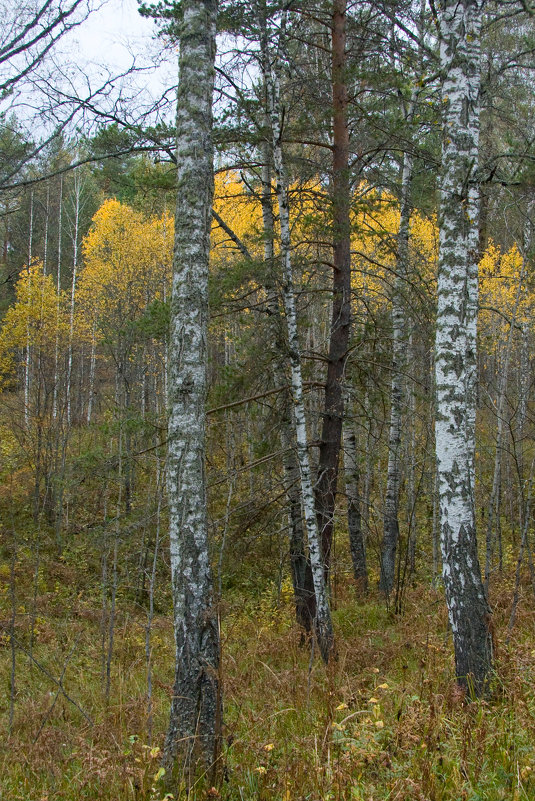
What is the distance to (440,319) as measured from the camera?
4.10 m

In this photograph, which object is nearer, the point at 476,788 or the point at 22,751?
the point at 476,788

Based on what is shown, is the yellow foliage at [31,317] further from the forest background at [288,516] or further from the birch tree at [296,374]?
the birch tree at [296,374]

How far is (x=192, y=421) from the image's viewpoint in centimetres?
346

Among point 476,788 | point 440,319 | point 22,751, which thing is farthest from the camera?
point 440,319

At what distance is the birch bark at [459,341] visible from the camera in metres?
3.87

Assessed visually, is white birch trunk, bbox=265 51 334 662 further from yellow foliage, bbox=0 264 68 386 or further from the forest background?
yellow foliage, bbox=0 264 68 386

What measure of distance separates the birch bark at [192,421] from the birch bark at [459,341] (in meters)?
1.76

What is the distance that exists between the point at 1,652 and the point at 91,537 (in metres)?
2.85

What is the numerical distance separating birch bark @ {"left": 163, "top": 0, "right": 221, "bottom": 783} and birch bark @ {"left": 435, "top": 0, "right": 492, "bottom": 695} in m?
1.76

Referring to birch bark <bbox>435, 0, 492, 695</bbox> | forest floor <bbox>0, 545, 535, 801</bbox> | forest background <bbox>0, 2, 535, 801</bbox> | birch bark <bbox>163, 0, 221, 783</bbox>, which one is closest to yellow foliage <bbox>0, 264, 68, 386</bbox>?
forest background <bbox>0, 2, 535, 801</bbox>

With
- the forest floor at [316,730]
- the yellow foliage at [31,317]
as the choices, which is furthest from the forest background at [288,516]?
the yellow foliage at [31,317]

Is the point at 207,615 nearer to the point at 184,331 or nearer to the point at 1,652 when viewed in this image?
the point at 184,331

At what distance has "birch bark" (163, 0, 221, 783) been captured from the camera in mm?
3148

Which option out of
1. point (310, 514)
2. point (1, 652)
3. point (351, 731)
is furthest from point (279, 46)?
point (1, 652)
